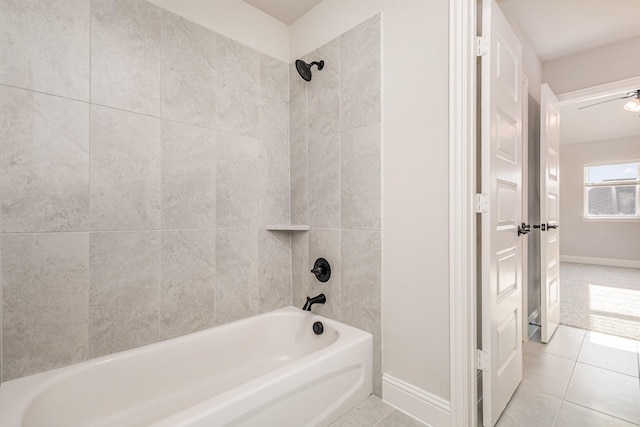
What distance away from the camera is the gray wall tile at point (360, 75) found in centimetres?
167

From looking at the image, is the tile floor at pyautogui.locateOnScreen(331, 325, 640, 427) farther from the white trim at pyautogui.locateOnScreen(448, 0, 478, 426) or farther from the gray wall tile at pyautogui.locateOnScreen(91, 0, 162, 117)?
the gray wall tile at pyautogui.locateOnScreen(91, 0, 162, 117)

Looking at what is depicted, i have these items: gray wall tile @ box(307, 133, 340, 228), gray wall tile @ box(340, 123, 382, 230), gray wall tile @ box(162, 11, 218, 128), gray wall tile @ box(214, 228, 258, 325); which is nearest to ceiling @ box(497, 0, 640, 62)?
gray wall tile @ box(340, 123, 382, 230)

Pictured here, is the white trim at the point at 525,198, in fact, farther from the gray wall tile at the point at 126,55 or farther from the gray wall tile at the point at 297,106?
the gray wall tile at the point at 126,55

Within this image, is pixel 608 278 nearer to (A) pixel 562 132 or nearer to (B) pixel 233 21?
(A) pixel 562 132

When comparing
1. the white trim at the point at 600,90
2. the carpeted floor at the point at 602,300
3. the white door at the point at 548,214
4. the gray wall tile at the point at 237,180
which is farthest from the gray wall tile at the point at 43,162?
the carpeted floor at the point at 602,300

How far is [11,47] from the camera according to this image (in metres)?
1.21

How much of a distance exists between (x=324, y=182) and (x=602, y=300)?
3741 mm

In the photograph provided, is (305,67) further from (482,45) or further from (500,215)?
(500,215)

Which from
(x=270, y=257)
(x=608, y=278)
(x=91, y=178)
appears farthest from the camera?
(x=608, y=278)

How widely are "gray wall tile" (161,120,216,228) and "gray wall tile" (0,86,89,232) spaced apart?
350mm

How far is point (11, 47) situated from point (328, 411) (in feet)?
6.84

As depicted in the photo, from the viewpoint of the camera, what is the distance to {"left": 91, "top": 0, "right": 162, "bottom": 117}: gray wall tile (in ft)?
4.60

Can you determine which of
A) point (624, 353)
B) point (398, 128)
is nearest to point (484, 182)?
point (398, 128)

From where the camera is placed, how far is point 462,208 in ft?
4.36
